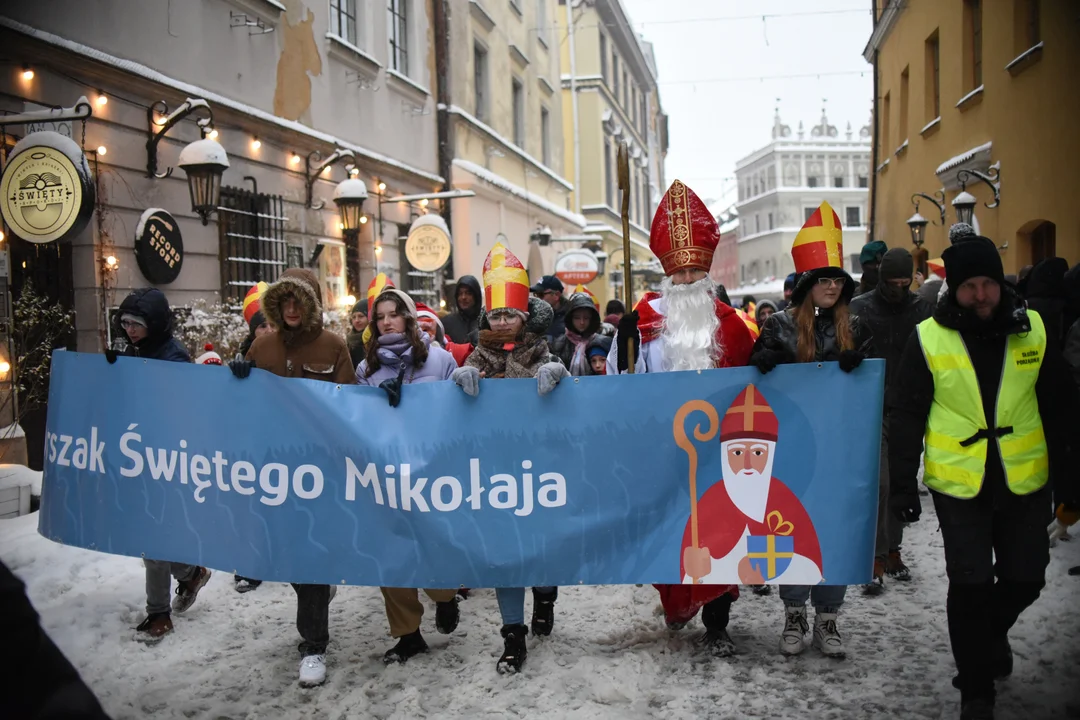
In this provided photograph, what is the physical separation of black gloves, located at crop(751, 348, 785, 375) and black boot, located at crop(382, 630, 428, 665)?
7.04 ft

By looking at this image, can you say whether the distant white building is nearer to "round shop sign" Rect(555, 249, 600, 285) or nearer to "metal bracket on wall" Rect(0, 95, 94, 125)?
"round shop sign" Rect(555, 249, 600, 285)

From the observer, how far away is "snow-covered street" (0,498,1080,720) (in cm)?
396

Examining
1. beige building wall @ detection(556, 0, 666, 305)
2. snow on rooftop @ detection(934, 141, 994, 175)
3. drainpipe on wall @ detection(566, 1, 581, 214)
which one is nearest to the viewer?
snow on rooftop @ detection(934, 141, 994, 175)

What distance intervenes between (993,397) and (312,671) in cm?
319

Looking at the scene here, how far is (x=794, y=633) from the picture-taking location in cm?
448

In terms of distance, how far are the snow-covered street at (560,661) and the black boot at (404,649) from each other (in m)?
0.06

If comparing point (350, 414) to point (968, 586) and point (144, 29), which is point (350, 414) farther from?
point (144, 29)

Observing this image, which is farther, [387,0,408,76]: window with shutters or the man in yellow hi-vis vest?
[387,0,408,76]: window with shutters

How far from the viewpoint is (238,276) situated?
34.9ft

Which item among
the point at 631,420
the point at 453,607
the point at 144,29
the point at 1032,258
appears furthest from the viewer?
the point at 1032,258

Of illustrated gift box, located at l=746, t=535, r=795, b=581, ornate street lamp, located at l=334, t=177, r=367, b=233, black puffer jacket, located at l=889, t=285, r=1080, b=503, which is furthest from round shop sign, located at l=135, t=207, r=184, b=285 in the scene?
black puffer jacket, located at l=889, t=285, r=1080, b=503

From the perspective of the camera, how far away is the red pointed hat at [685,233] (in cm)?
470

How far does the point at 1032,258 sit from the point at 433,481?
36.7ft

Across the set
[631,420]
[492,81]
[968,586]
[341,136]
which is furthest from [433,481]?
[492,81]
